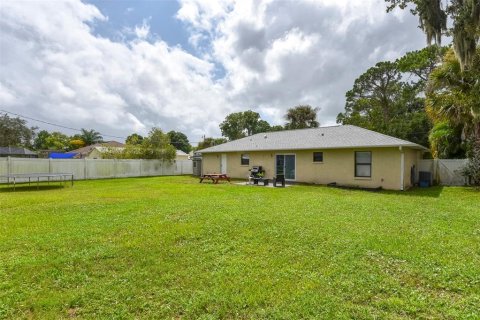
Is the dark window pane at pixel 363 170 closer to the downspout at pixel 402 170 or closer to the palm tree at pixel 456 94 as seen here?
the downspout at pixel 402 170

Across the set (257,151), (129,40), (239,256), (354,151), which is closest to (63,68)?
(129,40)

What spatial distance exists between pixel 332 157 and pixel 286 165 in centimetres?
321

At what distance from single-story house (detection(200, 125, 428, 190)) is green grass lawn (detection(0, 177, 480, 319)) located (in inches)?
296

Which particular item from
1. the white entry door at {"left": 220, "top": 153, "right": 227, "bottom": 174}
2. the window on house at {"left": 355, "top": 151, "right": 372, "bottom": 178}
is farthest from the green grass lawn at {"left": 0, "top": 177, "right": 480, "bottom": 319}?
the white entry door at {"left": 220, "top": 153, "right": 227, "bottom": 174}

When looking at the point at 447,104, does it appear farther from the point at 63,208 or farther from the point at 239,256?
the point at 63,208

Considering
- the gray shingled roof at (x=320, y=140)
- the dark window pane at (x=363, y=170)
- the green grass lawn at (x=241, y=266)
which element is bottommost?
the green grass lawn at (x=241, y=266)

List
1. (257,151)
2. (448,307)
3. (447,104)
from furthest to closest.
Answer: (257,151) < (447,104) < (448,307)

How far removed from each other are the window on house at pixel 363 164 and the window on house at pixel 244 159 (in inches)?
309

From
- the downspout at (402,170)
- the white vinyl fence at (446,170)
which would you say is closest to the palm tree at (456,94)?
the white vinyl fence at (446,170)

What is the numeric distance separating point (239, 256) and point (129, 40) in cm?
1687

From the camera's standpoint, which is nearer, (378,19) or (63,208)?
Answer: (63,208)

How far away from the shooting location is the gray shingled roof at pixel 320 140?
1508cm

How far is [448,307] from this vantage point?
10.3 feet

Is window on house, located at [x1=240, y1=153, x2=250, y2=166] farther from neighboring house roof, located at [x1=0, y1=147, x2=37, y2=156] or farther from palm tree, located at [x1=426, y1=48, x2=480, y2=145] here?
neighboring house roof, located at [x1=0, y1=147, x2=37, y2=156]
